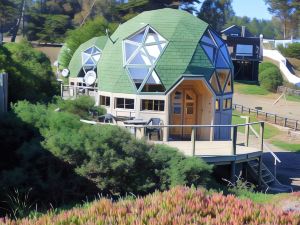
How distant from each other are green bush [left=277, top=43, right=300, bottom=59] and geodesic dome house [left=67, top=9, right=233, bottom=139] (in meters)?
54.6

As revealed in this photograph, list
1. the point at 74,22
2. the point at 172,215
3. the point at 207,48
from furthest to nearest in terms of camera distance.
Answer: the point at 74,22 < the point at 207,48 < the point at 172,215

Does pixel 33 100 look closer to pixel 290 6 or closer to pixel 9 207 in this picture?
pixel 9 207

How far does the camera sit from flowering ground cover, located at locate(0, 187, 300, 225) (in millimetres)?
4648

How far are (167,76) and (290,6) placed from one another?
61.3 m

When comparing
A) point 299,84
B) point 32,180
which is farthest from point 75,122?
point 299,84

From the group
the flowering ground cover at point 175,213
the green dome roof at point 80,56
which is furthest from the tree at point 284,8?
the flowering ground cover at point 175,213

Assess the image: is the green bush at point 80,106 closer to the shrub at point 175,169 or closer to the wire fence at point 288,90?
the shrub at point 175,169

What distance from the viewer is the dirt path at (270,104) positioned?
45.2 meters

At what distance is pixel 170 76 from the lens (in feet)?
A: 63.2

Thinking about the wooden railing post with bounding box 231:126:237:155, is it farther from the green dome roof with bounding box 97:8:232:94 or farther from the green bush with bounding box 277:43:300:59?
the green bush with bounding box 277:43:300:59

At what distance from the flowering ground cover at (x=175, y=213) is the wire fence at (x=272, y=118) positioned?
106 ft

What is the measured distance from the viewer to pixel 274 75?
58.2 metres

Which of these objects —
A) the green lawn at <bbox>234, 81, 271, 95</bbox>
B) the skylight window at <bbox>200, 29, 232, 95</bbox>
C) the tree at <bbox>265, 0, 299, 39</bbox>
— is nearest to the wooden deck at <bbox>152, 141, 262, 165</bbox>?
the skylight window at <bbox>200, 29, 232, 95</bbox>

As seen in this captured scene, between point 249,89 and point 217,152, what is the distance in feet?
134
